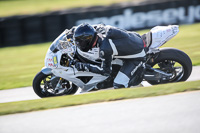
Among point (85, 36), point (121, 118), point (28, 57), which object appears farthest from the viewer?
point (28, 57)

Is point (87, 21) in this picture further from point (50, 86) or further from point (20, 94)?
point (50, 86)

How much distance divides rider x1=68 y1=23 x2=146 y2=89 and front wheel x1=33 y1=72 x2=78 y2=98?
0.49m

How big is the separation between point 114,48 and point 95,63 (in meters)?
0.52

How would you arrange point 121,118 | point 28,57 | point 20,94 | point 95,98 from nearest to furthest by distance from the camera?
point 121,118 < point 95,98 < point 20,94 < point 28,57

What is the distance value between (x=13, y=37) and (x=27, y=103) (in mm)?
7847

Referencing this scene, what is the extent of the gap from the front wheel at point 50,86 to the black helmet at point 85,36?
0.85 m

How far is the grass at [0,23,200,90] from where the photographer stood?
699 centimetres

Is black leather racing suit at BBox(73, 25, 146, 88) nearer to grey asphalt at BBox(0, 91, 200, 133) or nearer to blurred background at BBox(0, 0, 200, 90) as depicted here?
grey asphalt at BBox(0, 91, 200, 133)

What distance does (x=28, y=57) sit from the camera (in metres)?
9.95

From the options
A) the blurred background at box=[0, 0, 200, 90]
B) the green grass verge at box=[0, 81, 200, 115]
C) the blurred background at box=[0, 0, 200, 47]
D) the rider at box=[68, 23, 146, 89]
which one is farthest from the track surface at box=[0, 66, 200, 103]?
the blurred background at box=[0, 0, 200, 47]

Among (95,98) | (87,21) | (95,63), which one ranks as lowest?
(87,21)

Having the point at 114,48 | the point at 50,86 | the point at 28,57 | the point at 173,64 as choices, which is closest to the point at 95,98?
the point at 114,48

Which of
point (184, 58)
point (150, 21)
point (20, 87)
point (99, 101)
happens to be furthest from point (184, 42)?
point (99, 101)

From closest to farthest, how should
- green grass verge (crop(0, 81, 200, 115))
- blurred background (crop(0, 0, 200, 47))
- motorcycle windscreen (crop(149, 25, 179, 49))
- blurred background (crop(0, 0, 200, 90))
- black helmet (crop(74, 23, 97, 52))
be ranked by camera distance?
green grass verge (crop(0, 81, 200, 115))
black helmet (crop(74, 23, 97, 52))
motorcycle windscreen (crop(149, 25, 179, 49))
blurred background (crop(0, 0, 200, 90))
blurred background (crop(0, 0, 200, 47))
